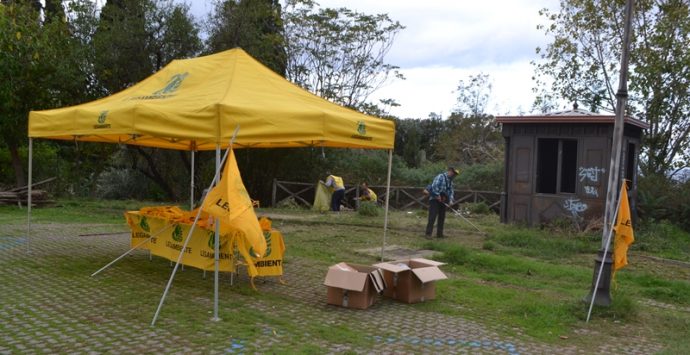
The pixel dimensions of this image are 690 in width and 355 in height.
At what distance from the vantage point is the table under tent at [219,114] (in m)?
7.04

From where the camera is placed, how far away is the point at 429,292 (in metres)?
7.41

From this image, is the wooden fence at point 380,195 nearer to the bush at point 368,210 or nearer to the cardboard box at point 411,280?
the bush at point 368,210

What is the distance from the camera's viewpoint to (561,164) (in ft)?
50.8

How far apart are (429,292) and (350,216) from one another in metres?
10.6

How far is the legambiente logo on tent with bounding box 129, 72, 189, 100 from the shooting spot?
8.36 metres

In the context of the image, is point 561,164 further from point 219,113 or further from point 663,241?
point 219,113

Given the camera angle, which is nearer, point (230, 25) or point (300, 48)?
point (230, 25)

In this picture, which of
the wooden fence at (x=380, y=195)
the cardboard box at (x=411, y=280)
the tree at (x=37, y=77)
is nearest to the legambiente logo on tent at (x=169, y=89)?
the cardboard box at (x=411, y=280)

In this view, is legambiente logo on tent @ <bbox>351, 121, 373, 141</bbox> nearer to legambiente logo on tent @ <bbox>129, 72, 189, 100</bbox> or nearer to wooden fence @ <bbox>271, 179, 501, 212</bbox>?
legambiente logo on tent @ <bbox>129, 72, 189, 100</bbox>

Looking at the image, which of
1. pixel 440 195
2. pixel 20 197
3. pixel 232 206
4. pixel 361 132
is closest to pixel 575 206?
pixel 440 195

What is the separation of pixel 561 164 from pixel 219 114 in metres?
11.1

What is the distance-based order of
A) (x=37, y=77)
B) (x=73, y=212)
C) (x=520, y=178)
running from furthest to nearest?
(x=37, y=77), (x=73, y=212), (x=520, y=178)

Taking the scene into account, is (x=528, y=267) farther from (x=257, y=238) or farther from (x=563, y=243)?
(x=257, y=238)

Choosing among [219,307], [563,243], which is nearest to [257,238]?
[219,307]
